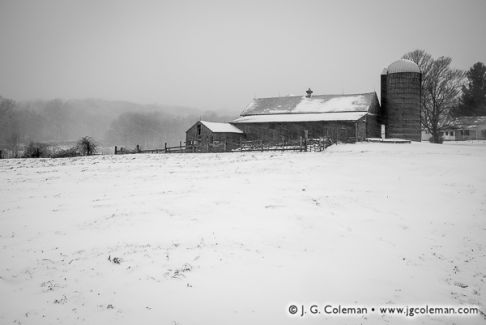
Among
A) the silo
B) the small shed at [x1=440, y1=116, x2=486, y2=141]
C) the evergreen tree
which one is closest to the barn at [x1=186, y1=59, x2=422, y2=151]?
the silo

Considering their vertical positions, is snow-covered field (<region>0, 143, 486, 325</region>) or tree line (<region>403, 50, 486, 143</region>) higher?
tree line (<region>403, 50, 486, 143</region>)

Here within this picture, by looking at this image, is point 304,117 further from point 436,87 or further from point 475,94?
point 475,94

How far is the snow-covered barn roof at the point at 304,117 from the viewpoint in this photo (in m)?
38.7

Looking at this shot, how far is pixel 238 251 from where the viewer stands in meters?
7.34

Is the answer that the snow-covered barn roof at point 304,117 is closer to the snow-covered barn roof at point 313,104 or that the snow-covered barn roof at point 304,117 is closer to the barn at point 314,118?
the barn at point 314,118

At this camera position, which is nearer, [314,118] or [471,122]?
[314,118]

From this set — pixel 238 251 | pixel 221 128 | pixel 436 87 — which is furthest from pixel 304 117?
pixel 238 251

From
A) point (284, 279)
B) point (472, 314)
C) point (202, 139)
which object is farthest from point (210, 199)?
point (202, 139)

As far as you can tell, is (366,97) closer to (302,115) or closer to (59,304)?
(302,115)

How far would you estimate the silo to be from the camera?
134 feet

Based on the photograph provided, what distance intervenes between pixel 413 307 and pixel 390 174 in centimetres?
1021

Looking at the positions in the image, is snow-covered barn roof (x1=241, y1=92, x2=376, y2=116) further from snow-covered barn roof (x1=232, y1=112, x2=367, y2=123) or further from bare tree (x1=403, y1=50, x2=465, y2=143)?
bare tree (x1=403, y1=50, x2=465, y2=143)

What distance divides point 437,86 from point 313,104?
50.6 ft

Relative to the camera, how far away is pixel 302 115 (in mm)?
43594
